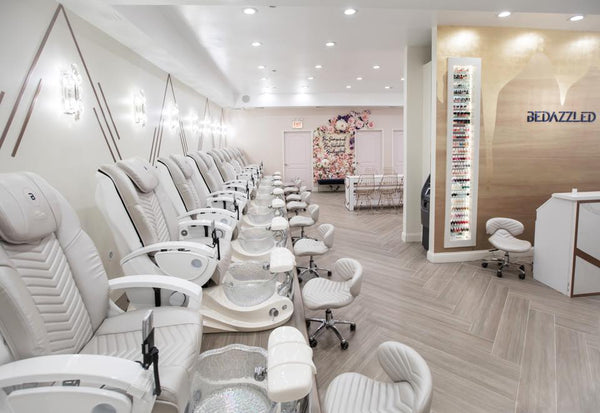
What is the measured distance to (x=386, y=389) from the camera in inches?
61.6

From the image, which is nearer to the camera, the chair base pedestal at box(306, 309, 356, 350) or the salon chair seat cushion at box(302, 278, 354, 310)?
the salon chair seat cushion at box(302, 278, 354, 310)

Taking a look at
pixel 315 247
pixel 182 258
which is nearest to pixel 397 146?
pixel 315 247

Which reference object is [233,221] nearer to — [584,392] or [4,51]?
[4,51]

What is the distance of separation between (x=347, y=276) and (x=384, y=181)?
533 centimetres

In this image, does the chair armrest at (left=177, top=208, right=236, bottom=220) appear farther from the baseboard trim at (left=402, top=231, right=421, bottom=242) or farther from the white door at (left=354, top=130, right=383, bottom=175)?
the white door at (left=354, top=130, right=383, bottom=175)

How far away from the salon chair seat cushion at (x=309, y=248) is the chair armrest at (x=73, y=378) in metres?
2.61

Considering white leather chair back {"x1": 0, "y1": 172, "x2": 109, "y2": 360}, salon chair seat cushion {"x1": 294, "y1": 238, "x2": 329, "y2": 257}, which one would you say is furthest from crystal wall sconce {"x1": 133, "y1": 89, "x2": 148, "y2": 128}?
white leather chair back {"x1": 0, "y1": 172, "x2": 109, "y2": 360}

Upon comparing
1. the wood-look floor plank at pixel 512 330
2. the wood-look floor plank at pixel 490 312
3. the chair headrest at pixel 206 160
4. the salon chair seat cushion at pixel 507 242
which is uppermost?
the chair headrest at pixel 206 160

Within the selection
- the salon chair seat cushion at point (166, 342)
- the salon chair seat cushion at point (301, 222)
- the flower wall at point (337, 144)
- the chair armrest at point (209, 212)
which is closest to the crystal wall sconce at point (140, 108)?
the chair armrest at point (209, 212)

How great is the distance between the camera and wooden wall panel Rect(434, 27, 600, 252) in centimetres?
421

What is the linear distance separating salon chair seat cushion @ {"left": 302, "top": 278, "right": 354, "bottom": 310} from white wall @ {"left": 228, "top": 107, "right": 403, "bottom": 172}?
8.58 meters

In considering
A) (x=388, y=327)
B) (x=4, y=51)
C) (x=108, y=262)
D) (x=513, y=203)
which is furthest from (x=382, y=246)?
(x=4, y=51)

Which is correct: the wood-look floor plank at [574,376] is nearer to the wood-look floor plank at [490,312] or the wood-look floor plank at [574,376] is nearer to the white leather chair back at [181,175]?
the wood-look floor plank at [490,312]

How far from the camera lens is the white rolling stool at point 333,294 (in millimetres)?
2490
